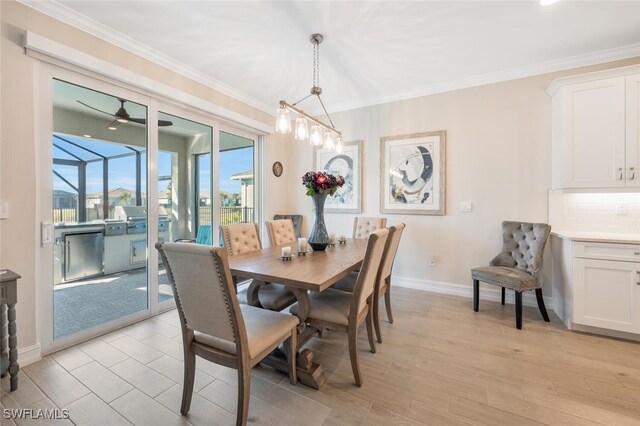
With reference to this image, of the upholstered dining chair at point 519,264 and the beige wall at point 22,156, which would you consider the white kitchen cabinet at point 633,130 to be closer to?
the upholstered dining chair at point 519,264

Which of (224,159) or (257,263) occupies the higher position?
(224,159)

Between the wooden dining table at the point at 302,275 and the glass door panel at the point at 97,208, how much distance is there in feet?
4.72

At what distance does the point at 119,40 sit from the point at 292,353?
9.90 feet

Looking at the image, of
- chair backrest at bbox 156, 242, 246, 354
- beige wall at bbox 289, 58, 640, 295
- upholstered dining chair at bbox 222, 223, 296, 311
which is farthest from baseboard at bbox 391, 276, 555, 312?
chair backrest at bbox 156, 242, 246, 354

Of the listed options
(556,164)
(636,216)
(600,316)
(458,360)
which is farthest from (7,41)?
(636,216)

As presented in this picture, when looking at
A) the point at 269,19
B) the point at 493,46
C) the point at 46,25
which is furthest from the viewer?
the point at 493,46

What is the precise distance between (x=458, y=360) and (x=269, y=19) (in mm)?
3096

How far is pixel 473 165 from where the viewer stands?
3.35 metres

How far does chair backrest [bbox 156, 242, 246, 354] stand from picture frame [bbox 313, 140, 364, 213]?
2983mm

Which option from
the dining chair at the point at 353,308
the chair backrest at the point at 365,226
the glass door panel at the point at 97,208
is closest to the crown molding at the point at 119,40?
the glass door panel at the point at 97,208

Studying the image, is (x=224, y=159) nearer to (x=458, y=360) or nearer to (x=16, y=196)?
(x=16, y=196)

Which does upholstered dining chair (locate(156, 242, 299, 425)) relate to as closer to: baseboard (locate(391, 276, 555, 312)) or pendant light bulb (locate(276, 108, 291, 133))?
pendant light bulb (locate(276, 108, 291, 133))

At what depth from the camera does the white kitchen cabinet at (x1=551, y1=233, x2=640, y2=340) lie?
2260 mm

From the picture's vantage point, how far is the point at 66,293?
8.01ft
